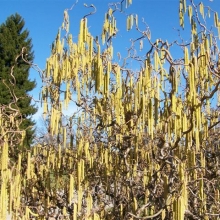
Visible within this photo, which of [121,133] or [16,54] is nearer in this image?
[121,133]

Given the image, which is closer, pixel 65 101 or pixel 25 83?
pixel 65 101

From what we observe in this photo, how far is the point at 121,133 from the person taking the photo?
2.91 m

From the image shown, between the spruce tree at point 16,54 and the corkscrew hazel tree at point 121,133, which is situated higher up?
the spruce tree at point 16,54

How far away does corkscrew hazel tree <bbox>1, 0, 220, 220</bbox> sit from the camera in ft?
7.21

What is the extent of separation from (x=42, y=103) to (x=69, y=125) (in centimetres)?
39

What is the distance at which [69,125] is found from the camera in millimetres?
3104

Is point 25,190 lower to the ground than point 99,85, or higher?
lower

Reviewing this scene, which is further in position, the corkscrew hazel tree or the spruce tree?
the spruce tree

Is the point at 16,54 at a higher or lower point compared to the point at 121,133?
higher

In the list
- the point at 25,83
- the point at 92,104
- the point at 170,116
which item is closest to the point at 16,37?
the point at 25,83

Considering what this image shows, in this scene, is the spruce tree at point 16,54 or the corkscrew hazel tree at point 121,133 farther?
the spruce tree at point 16,54

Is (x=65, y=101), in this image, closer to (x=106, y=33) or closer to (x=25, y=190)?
(x=106, y=33)

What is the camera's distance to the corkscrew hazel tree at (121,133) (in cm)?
220

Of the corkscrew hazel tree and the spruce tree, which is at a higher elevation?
the spruce tree
